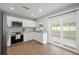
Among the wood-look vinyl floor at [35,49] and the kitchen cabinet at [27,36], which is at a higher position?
the kitchen cabinet at [27,36]

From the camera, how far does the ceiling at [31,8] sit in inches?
40.1

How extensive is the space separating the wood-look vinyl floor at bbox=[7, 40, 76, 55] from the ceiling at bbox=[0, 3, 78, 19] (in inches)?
27.9

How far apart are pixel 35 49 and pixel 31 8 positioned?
0.95m

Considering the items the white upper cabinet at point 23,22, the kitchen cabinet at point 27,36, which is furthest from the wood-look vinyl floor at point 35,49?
the white upper cabinet at point 23,22

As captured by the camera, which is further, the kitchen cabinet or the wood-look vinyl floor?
the kitchen cabinet

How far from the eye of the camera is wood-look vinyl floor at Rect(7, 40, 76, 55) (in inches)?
42.5

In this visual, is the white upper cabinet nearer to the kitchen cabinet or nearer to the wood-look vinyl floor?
the kitchen cabinet

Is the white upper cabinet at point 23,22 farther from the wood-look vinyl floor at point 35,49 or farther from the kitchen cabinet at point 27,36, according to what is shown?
the wood-look vinyl floor at point 35,49

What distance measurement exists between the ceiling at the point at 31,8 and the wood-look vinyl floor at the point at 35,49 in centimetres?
71

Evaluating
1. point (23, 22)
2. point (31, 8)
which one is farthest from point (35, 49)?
point (31, 8)

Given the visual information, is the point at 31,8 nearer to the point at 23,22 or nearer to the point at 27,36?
the point at 23,22

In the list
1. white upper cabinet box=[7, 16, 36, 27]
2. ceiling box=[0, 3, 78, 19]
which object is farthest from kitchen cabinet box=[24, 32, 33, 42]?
ceiling box=[0, 3, 78, 19]
